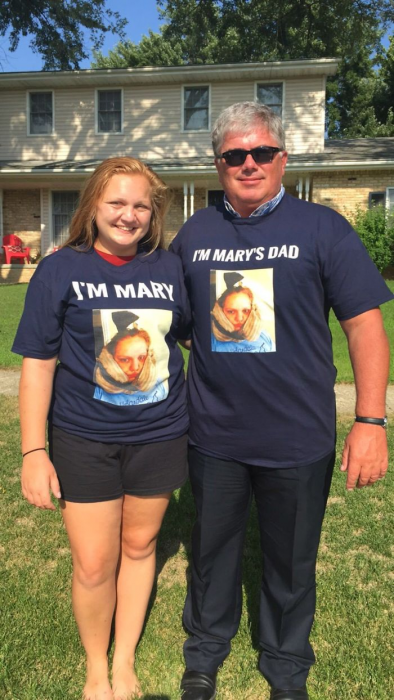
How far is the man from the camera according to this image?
6.33 ft

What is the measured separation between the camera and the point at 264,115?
202cm

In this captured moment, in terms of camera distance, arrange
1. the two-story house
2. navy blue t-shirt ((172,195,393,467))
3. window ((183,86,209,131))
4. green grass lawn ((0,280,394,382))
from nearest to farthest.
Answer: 1. navy blue t-shirt ((172,195,393,467))
2. green grass lawn ((0,280,394,382))
3. the two-story house
4. window ((183,86,209,131))

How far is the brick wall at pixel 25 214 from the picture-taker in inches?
724

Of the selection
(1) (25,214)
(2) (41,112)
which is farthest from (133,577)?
(2) (41,112)

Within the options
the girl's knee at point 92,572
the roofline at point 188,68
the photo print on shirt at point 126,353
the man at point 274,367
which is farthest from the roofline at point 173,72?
Answer: the girl's knee at point 92,572

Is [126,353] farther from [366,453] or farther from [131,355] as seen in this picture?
[366,453]

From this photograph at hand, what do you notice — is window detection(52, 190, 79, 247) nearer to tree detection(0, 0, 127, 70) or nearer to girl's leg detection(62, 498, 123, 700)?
tree detection(0, 0, 127, 70)

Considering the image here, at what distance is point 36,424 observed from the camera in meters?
1.96

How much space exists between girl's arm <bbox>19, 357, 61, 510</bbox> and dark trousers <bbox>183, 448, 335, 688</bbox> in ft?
1.82

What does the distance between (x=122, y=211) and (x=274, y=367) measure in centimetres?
76

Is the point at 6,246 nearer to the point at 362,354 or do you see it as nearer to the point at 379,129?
the point at 362,354

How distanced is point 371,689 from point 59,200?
59.3 ft

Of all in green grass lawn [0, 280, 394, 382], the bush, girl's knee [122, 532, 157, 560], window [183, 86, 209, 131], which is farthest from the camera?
window [183, 86, 209, 131]

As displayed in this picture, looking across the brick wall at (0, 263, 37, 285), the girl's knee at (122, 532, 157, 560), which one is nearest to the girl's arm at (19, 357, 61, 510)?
the girl's knee at (122, 532, 157, 560)
